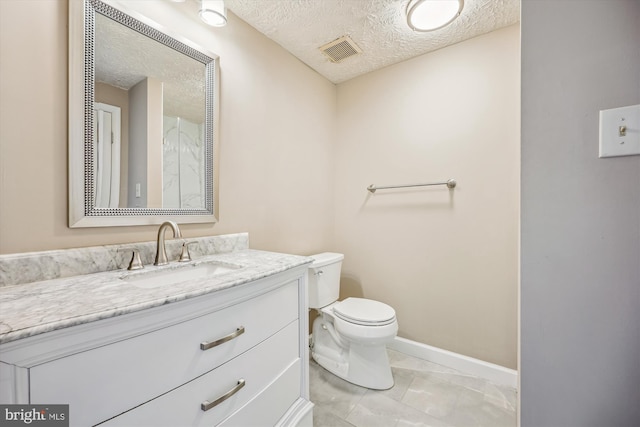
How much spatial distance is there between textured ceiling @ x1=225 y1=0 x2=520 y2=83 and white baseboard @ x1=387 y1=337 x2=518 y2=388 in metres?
2.18

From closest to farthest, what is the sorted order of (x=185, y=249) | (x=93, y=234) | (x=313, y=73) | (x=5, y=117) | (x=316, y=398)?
(x=5, y=117)
(x=93, y=234)
(x=185, y=249)
(x=316, y=398)
(x=313, y=73)

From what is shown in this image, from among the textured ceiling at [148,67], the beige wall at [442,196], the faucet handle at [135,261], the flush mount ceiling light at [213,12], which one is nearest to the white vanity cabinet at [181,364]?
the faucet handle at [135,261]

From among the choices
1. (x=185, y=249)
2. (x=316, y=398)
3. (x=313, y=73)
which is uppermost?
(x=313, y=73)

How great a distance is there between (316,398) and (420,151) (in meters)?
1.79

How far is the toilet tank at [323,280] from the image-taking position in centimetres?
174

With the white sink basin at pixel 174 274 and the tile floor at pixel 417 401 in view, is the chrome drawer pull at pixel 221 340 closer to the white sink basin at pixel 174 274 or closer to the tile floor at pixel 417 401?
the white sink basin at pixel 174 274

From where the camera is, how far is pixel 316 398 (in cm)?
147

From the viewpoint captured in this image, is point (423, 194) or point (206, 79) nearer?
point (206, 79)

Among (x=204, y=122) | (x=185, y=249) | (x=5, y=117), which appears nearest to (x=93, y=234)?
(x=185, y=249)

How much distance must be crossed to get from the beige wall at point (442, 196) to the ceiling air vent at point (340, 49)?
344 mm

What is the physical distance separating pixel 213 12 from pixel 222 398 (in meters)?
1.64

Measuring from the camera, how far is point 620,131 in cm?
53

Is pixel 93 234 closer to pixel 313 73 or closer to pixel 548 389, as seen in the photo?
pixel 548 389

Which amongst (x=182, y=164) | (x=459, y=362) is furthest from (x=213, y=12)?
(x=459, y=362)
